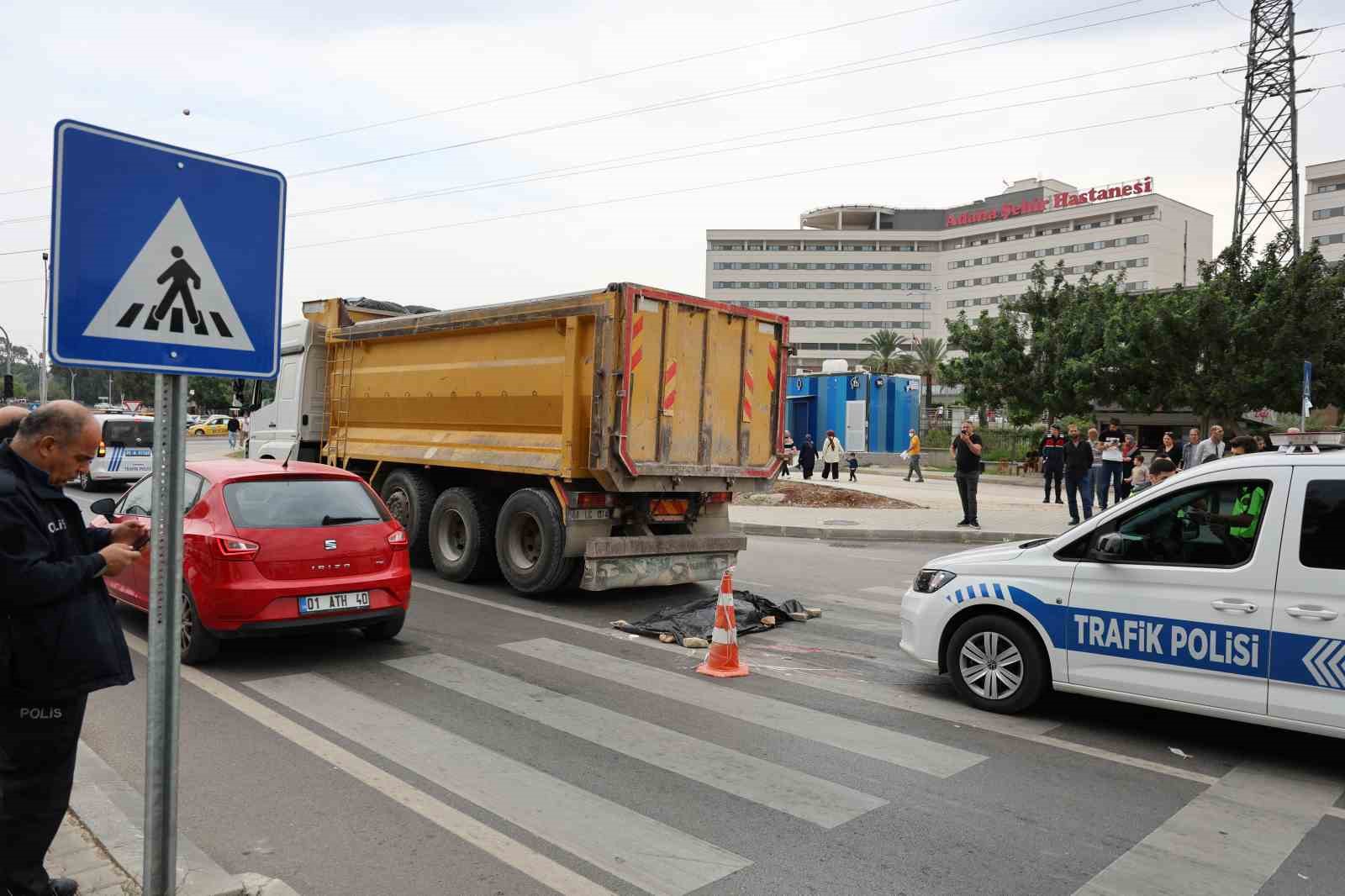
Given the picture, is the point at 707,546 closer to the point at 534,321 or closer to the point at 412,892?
the point at 534,321

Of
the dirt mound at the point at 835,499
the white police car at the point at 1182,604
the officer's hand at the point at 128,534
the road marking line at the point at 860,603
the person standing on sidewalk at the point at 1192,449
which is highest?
the person standing on sidewalk at the point at 1192,449

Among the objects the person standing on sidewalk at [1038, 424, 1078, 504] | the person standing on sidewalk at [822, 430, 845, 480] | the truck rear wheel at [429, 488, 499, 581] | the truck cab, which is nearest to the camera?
the truck rear wheel at [429, 488, 499, 581]

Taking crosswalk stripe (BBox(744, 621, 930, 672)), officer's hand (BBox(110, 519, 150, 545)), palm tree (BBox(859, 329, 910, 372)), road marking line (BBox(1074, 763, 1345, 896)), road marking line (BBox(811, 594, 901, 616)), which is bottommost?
crosswalk stripe (BBox(744, 621, 930, 672))

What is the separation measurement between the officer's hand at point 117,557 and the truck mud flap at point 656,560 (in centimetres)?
616

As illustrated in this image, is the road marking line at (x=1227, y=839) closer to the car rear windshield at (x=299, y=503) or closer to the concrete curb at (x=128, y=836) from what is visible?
the concrete curb at (x=128, y=836)

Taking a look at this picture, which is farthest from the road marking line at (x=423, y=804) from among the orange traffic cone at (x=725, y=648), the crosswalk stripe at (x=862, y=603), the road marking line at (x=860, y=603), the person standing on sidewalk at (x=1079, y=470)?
the person standing on sidewalk at (x=1079, y=470)

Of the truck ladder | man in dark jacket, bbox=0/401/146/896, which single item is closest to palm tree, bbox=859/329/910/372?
the truck ladder

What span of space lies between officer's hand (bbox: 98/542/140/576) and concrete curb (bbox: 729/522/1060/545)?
43.6ft

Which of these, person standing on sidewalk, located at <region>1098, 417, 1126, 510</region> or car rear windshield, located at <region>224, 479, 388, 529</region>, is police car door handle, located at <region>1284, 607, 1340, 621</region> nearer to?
car rear windshield, located at <region>224, 479, 388, 529</region>

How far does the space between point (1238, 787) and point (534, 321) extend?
275 inches

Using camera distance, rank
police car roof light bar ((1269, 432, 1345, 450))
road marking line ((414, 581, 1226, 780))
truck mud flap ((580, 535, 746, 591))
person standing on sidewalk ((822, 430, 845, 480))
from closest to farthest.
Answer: road marking line ((414, 581, 1226, 780)) < police car roof light bar ((1269, 432, 1345, 450)) < truck mud flap ((580, 535, 746, 591)) < person standing on sidewalk ((822, 430, 845, 480))

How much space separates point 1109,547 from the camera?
5.65 meters

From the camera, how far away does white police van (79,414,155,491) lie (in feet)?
68.0

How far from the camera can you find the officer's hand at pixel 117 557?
3039 mm
